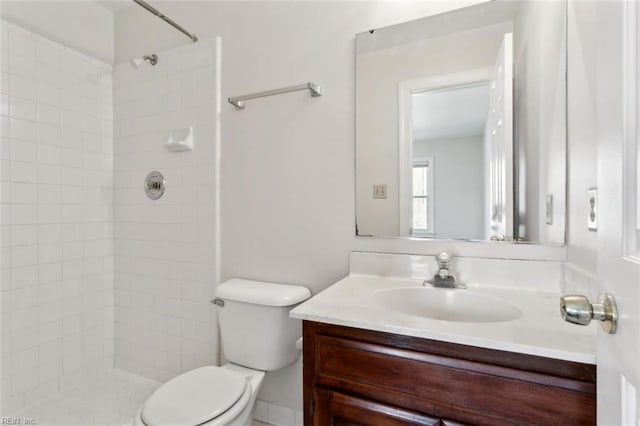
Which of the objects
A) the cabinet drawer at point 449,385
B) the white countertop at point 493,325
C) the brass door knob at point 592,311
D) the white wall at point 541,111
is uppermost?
the white wall at point 541,111

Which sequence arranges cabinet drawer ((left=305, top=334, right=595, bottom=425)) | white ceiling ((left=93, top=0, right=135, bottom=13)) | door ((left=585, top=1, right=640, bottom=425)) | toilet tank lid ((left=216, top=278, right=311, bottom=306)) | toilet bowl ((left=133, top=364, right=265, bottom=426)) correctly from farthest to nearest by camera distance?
white ceiling ((left=93, top=0, right=135, bottom=13)), toilet tank lid ((left=216, top=278, right=311, bottom=306)), toilet bowl ((left=133, top=364, right=265, bottom=426)), cabinet drawer ((left=305, top=334, right=595, bottom=425)), door ((left=585, top=1, right=640, bottom=425))

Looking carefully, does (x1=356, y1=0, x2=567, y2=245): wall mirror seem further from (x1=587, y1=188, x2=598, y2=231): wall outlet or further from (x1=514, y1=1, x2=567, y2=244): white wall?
(x1=587, y1=188, x2=598, y2=231): wall outlet

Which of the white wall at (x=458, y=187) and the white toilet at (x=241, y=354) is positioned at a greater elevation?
the white wall at (x=458, y=187)

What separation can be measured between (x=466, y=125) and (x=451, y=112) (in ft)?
0.26

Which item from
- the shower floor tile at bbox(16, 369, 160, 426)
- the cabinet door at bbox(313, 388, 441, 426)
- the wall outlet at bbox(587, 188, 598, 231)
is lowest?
the shower floor tile at bbox(16, 369, 160, 426)

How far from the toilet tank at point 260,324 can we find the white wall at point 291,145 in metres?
0.15

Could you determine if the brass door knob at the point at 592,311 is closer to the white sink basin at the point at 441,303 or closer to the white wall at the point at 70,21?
the white sink basin at the point at 441,303

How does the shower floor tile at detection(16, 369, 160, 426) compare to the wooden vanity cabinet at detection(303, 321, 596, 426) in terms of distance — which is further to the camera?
the shower floor tile at detection(16, 369, 160, 426)

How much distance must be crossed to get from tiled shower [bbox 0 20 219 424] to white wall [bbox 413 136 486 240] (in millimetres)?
1137

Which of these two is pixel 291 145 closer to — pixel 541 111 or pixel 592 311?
pixel 541 111

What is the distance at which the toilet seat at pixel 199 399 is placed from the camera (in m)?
1.10

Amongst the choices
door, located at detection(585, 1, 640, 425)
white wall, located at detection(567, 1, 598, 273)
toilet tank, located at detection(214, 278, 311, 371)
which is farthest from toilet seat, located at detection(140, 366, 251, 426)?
white wall, located at detection(567, 1, 598, 273)

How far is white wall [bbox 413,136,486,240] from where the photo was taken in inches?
50.4

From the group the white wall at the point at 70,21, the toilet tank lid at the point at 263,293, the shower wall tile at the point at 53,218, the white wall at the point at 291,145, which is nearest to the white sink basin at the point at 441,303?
the white wall at the point at 291,145
